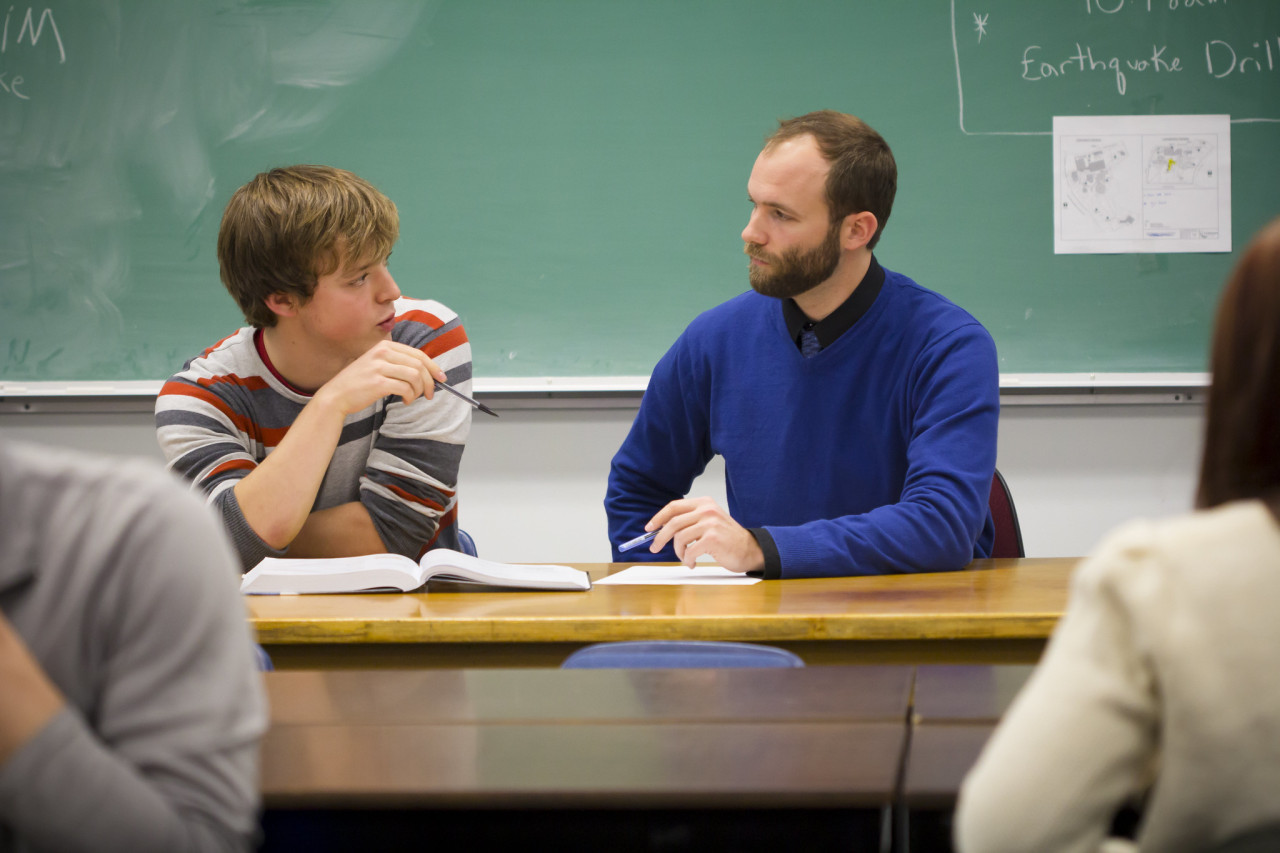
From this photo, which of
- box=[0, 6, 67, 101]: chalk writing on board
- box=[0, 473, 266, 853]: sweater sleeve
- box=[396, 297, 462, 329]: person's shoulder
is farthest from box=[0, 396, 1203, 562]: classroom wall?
box=[0, 473, 266, 853]: sweater sleeve

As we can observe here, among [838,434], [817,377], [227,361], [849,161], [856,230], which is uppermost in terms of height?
[849,161]

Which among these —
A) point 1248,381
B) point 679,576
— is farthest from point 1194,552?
point 679,576

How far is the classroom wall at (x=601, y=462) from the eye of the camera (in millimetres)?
2992

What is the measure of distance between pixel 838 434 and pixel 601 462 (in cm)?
114

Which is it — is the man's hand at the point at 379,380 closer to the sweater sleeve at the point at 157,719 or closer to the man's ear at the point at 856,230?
the man's ear at the point at 856,230

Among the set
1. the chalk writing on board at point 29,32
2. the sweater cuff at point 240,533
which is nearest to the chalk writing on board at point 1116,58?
the sweater cuff at point 240,533

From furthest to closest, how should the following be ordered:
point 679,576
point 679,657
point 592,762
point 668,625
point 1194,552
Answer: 1. point 679,576
2. point 668,625
3. point 679,657
4. point 592,762
5. point 1194,552

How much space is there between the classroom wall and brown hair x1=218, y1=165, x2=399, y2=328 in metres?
1.14

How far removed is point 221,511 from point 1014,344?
6.92ft

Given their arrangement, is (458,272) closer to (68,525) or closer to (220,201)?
(220,201)

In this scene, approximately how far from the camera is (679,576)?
5.82ft

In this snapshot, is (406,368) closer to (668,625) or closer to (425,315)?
(425,315)

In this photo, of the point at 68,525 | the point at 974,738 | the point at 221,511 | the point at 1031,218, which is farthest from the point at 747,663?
the point at 1031,218

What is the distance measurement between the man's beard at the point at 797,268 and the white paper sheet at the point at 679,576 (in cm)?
58
